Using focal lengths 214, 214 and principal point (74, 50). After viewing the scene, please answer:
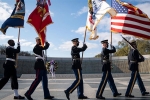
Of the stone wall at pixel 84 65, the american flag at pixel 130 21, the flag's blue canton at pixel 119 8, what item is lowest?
the stone wall at pixel 84 65

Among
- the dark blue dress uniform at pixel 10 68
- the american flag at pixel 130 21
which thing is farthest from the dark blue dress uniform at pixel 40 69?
the american flag at pixel 130 21

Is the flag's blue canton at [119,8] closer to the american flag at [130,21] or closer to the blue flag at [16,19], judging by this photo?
the american flag at [130,21]

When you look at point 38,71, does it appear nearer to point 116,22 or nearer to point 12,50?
point 12,50

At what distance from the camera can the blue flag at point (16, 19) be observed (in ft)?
23.9

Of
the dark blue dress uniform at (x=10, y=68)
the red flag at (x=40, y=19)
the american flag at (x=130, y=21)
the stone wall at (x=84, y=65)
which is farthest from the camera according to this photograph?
the stone wall at (x=84, y=65)

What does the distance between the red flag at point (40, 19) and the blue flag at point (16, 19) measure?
1.45ft

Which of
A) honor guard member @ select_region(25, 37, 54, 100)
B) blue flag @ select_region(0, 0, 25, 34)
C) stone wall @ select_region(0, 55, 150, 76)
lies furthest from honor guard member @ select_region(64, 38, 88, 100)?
stone wall @ select_region(0, 55, 150, 76)

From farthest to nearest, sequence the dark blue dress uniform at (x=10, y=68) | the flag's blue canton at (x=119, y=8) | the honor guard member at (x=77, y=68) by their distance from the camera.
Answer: the flag's blue canton at (x=119, y=8) < the dark blue dress uniform at (x=10, y=68) < the honor guard member at (x=77, y=68)

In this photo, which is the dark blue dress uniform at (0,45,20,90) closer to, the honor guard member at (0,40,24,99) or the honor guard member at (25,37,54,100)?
the honor guard member at (0,40,24,99)

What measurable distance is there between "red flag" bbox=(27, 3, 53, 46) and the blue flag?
441 mm

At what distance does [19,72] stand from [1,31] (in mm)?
25064

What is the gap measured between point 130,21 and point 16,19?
3.95 m

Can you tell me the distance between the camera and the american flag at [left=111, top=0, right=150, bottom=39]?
24.5ft

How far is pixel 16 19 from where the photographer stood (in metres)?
7.34
